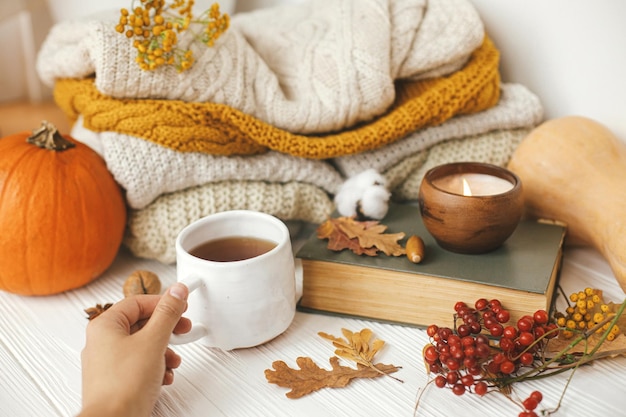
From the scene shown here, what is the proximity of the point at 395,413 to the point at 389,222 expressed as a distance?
0.99 feet

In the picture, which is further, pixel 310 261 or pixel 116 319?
pixel 310 261

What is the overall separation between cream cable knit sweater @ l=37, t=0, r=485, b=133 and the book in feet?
0.69

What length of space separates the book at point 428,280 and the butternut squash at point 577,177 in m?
0.07

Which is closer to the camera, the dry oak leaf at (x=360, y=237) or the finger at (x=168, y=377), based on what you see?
the finger at (x=168, y=377)

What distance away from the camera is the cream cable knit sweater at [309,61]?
31.6 inches

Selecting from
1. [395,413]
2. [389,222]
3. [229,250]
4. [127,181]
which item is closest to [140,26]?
[127,181]

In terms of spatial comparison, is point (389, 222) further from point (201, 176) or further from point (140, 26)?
point (140, 26)

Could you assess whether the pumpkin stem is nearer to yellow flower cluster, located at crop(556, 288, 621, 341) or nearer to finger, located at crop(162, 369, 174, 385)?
finger, located at crop(162, 369, 174, 385)

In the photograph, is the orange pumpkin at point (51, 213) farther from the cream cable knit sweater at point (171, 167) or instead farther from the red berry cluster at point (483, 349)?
the red berry cluster at point (483, 349)

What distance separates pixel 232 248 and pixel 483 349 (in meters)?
0.31

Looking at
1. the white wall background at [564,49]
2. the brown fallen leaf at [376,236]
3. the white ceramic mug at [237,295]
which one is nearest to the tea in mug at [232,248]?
the white ceramic mug at [237,295]

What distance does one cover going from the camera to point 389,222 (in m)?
0.83

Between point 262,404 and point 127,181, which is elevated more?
point 127,181

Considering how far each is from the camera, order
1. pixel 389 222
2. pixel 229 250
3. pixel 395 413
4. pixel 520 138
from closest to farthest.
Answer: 1. pixel 395 413
2. pixel 229 250
3. pixel 389 222
4. pixel 520 138
